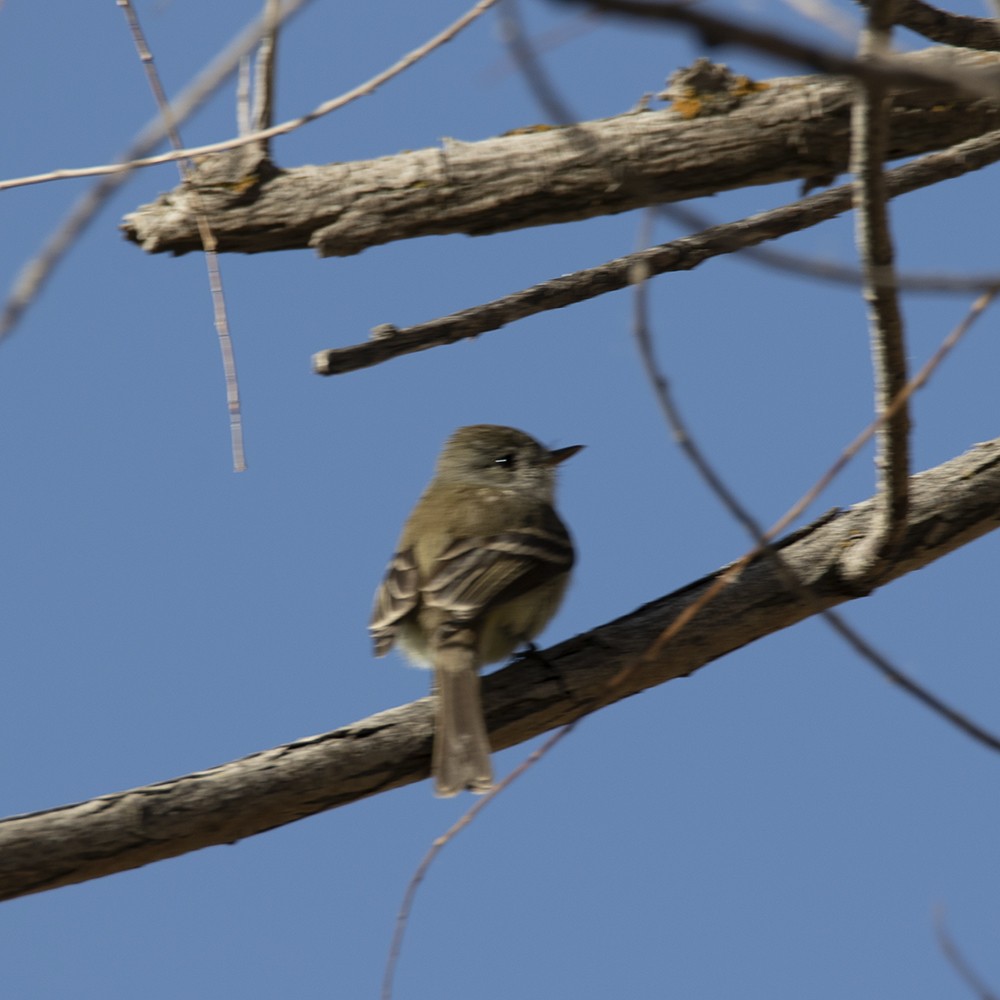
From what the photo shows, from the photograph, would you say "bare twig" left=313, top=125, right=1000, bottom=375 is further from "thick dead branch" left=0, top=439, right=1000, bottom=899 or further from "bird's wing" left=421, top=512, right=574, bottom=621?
"bird's wing" left=421, top=512, right=574, bottom=621

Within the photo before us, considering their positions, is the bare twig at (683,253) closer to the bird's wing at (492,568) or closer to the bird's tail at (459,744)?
the bird's tail at (459,744)

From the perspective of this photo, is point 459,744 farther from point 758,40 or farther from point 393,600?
point 758,40

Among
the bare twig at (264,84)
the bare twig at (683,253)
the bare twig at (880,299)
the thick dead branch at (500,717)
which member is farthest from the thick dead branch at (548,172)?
the bare twig at (880,299)

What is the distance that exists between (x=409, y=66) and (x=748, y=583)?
218cm

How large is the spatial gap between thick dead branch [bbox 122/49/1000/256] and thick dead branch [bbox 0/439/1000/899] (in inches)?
54.1

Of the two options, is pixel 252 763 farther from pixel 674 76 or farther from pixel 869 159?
pixel 674 76

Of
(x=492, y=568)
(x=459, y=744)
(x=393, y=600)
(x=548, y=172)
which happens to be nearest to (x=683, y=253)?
(x=548, y=172)

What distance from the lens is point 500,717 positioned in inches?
164

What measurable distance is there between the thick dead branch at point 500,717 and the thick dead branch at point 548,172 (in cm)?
137

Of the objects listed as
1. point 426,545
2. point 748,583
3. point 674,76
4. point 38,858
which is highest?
point 674,76

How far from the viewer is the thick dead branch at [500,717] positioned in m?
3.54

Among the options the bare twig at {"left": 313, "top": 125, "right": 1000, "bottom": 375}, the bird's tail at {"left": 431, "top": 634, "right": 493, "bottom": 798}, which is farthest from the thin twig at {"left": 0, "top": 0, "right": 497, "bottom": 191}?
the bird's tail at {"left": 431, "top": 634, "right": 493, "bottom": 798}

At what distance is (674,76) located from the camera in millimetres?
5051

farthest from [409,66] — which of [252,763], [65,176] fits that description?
[252,763]
